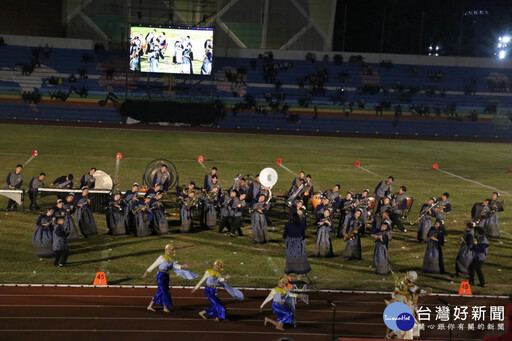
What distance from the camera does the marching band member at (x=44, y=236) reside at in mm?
16359

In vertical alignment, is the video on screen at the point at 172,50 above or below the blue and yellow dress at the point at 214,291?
above

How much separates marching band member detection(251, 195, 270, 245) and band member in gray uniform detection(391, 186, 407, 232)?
4.79 metres

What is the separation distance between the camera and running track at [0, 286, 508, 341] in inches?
473

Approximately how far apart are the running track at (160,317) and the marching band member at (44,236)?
7.83 feet

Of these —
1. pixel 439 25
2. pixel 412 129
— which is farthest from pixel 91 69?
pixel 439 25

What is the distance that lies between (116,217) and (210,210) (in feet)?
9.88

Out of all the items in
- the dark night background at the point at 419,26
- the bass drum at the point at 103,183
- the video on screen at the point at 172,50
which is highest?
the dark night background at the point at 419,26

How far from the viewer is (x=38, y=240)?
1650 cm

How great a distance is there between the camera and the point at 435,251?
55.8 feet

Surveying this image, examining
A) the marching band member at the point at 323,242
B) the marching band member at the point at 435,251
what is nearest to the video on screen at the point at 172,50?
the marching band member at the point at 323,242

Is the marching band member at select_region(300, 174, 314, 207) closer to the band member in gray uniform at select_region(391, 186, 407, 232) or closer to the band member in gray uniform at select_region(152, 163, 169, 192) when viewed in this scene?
the band member in gray uniform at select_region(391, 186, 407, 232)

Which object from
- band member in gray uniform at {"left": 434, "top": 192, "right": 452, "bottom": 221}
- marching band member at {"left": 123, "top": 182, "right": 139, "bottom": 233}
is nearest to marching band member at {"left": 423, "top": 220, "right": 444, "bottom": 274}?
band member in gray uniform at {"left": 434, "top": 192, "right": 452, "bottom": 221}

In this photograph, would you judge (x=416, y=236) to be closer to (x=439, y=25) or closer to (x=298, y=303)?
(x=298, y=303)

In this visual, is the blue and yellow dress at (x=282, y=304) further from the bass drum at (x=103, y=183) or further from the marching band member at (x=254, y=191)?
the bass drum at (x=103, y=183)
